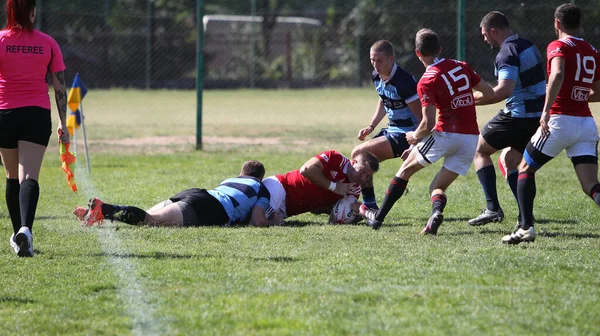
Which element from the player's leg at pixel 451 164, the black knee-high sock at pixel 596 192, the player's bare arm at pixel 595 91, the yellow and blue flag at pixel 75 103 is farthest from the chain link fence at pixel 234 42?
the black knee-high sock at pixel 596 192

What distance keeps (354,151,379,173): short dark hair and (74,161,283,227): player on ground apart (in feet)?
3.05

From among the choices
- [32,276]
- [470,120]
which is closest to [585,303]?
[470,120]

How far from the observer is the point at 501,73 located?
23.7 ft

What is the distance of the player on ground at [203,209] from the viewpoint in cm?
732

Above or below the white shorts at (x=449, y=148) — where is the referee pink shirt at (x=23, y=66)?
above

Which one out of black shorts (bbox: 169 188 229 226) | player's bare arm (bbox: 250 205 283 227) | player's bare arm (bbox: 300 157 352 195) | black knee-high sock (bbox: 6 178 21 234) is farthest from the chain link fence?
black knee-high sock (bbox: 6 178 21 234)

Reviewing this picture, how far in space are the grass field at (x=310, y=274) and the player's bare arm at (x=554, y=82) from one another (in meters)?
1.04

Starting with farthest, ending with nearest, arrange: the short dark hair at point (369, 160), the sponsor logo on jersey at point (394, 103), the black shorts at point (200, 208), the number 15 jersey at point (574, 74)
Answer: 1. the sponsor logo on jersey at point (394, 103)
2. the short dark hair at point (369, 160)
3. the black shorts at point (200, 208)
4. the number 15 jersey at point (574, 74)

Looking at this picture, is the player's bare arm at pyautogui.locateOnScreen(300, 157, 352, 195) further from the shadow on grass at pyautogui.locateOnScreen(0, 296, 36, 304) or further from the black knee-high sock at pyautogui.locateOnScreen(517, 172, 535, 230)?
the shadow on grass at pyautogui.locateOnScreen(0, 296, 36, 304)

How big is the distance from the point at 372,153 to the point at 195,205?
1805 millimetres

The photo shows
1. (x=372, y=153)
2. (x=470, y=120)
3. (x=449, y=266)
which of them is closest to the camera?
(x=449, y=266)

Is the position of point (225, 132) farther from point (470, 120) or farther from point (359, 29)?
point (359, 29)

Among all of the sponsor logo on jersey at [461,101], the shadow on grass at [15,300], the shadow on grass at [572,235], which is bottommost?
the shadow on grass at [15,300]

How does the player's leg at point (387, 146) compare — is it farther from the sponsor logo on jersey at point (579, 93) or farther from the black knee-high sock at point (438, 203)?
the sponsor logo on jersey at point (579, 93)
